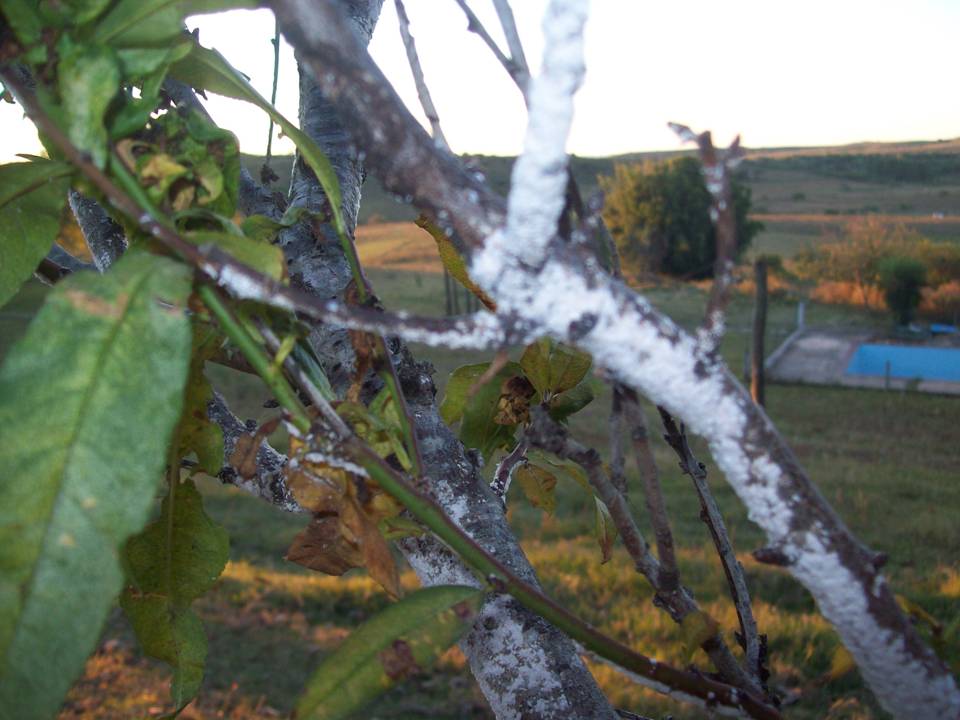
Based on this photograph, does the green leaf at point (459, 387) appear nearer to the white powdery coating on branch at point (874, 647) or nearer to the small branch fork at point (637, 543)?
the small branch fork at point (637, 543)

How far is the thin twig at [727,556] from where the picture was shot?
65cm

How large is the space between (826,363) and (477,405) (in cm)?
1766

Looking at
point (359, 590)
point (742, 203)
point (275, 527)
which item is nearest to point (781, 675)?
point (359, 590)

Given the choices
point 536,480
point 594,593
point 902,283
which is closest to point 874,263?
point 902,283

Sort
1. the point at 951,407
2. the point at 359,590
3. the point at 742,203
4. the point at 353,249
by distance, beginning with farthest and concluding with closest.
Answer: the point at 742,203 < the point at 951,407 < the point at 359,590 < the point at 353,249

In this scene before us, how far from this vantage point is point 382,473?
0.48 m

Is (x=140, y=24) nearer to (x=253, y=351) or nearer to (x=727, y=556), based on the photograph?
(x=253, y=351)

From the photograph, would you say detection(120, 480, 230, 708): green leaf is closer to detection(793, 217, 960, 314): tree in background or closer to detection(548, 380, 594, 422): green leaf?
detection(548, 380, 594, 422): green leaf

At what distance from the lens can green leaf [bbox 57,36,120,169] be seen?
1.41ft

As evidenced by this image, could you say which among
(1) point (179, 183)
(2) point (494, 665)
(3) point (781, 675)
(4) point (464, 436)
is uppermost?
(1) point (179, 183)

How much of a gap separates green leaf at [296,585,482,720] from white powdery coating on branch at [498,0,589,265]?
0.81ft

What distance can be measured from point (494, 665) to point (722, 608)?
4.85m

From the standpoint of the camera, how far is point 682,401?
438mm

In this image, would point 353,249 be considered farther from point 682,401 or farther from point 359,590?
point 359,590
